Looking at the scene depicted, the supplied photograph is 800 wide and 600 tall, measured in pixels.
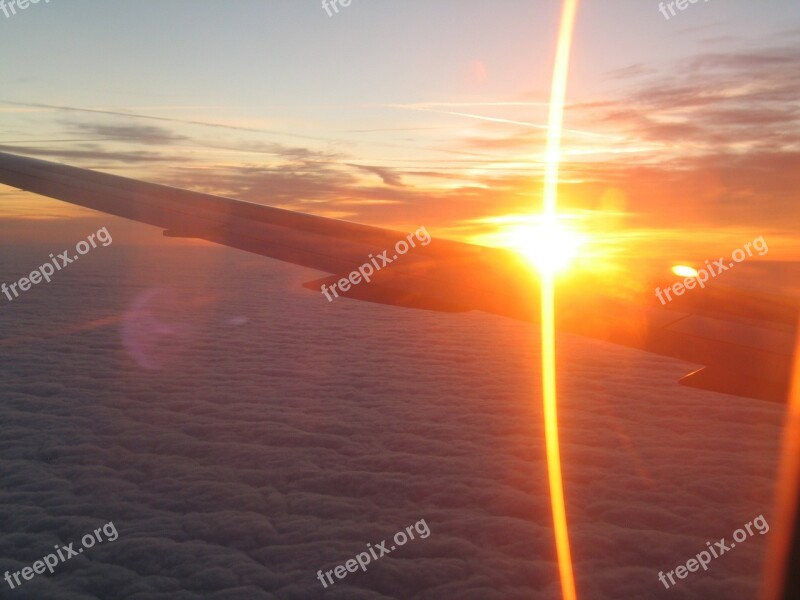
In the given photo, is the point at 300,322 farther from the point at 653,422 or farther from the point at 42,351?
the point at 653,422

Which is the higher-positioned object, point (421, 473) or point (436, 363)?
point (436, 363)

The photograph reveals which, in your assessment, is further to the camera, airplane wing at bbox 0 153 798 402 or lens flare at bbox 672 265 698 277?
lens flare at bbox 672 265 698 277

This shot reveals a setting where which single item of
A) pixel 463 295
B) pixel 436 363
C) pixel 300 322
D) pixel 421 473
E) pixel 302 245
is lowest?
pixel 421 473

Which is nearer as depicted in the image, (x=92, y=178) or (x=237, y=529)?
(x=92, y=178)

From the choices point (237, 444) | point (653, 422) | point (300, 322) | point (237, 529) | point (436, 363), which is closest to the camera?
point (237, 529)

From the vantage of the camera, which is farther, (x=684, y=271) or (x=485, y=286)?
(x=485, y=286)

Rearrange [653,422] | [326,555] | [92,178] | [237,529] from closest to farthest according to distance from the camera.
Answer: [92,178]
[326,555]
[237,529]
[653,422]

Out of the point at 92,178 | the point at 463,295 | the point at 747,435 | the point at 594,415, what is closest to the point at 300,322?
the point at 594,415

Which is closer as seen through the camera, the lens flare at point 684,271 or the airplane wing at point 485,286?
the airplane wing at point 485,286
